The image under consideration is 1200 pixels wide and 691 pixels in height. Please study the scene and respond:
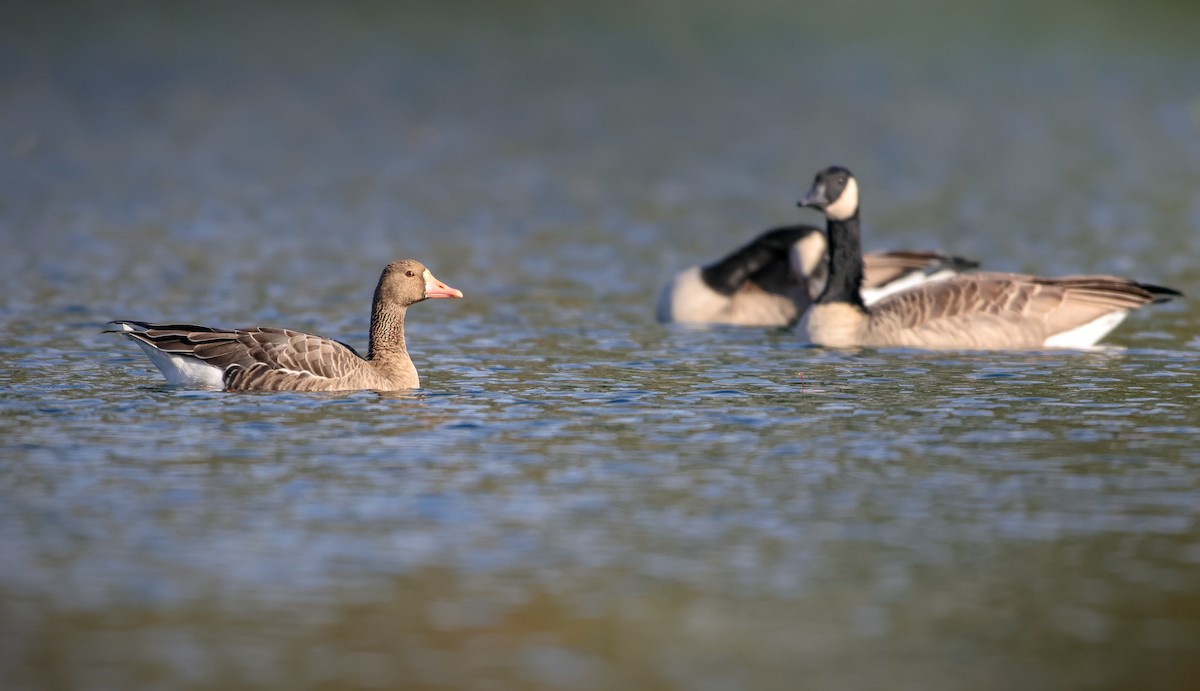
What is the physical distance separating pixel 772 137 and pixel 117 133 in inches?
560

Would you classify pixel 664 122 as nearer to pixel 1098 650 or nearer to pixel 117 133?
pixel 117 133

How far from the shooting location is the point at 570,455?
1066 cm

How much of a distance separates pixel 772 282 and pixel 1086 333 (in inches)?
172

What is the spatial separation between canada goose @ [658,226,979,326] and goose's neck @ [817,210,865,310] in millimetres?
1655

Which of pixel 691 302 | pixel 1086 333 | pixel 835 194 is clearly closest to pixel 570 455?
pixel 1086 333

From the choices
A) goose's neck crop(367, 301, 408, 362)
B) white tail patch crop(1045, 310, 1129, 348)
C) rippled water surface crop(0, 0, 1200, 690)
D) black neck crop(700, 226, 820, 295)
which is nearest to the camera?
rippled water surface crop(0, 0, 1200, 690)

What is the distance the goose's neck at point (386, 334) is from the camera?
13203 millimetres

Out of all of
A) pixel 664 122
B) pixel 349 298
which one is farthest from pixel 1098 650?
pixel 664 122

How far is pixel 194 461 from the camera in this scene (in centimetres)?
1037

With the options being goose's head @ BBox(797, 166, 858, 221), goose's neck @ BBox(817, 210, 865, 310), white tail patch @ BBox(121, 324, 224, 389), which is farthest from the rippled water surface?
goose's head @ BBox(797, 166, 858, 221)

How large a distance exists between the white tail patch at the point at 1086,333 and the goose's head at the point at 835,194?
2426 mm

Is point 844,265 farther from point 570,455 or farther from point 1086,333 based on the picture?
point 570,455

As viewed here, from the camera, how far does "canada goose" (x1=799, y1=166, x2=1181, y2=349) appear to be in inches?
600

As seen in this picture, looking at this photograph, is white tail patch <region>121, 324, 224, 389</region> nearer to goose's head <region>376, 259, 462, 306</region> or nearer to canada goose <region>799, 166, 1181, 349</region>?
goose's head <region>376, 259, 462, 306</region>
